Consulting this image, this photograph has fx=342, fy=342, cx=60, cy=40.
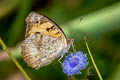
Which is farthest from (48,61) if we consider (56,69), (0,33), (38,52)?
(0,33)

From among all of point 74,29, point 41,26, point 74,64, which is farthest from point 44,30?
point 74,29

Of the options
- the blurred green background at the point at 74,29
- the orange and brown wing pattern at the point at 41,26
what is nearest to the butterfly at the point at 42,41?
the orange and brown wing pattern at the point at 41,26

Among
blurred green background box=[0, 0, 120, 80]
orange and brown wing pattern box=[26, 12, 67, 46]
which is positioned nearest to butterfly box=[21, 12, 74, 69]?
orange and brown wing pattern box=[26, 12, 67, 46]

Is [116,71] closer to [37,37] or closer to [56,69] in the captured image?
[56,69]

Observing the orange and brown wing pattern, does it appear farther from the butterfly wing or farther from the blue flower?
the blue flower

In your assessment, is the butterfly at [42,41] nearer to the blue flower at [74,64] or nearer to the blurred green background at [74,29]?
the blue flower at [74,64]

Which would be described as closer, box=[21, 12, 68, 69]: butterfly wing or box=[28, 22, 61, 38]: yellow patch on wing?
box=[21, 12, 68, 69]: butterfly wing
